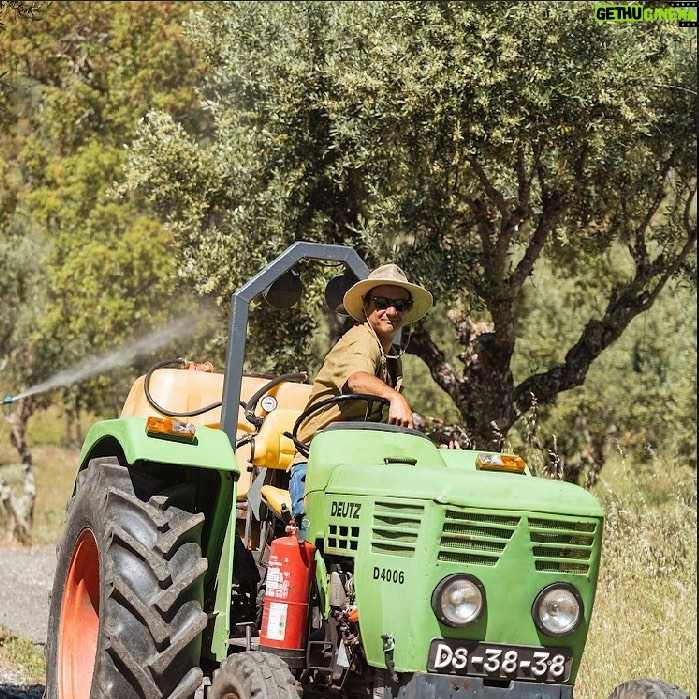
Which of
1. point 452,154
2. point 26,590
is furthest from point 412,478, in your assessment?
point 26,590

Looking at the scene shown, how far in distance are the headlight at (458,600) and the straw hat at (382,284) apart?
5.58ft

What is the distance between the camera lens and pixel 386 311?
19.7ft

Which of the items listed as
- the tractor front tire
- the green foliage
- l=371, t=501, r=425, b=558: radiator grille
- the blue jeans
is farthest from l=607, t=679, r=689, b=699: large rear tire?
the green foliage

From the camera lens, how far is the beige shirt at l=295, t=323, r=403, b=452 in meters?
5.77

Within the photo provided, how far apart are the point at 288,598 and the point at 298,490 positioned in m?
0.60

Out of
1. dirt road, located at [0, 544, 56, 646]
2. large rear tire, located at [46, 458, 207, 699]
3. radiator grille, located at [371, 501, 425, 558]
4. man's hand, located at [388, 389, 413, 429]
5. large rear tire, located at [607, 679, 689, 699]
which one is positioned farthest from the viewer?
dirt road, located at [0, 544, 56, 646]

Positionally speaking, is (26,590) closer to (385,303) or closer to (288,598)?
(385,303)

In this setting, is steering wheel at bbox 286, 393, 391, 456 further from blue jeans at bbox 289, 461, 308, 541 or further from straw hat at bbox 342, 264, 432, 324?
straw hat at bbox 342, 264, 432, 324

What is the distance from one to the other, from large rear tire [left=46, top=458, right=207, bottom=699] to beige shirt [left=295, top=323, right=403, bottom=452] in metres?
0.73

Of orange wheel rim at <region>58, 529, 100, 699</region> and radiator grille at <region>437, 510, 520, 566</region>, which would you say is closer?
radiator grille at <region>437, 510, 520, 566</region>

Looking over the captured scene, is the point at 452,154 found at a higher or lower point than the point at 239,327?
higher

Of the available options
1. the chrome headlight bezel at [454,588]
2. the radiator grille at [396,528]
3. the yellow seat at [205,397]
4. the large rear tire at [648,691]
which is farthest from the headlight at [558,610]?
the yellow seat at [205,397]

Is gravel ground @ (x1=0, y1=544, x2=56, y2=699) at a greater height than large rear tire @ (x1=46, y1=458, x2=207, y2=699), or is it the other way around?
large rear tire @ (x1=46, y1=458, x2=207, y2=699)

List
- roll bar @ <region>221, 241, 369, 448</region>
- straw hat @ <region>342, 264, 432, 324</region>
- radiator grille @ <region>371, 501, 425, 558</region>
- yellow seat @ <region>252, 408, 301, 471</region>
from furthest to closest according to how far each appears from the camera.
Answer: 1. yellow seat @ <region>252, 408, 301, 471</region>
2. roll bar @ <region>221, 241, 369, 448</region>
3. straw hat @ <region>342, 264, 432, 324</region>
4. radiator grille @ <region>371, 501, 425, 558</region>
